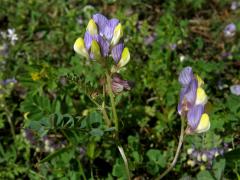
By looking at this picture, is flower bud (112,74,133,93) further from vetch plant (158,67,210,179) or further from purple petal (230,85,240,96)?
purple petal (230,85,240,96)

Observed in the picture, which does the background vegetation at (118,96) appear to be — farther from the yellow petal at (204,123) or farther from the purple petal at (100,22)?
the purple petal at (100,22)

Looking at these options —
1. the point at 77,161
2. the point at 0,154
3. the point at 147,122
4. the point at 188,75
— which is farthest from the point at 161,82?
the point at 188,75

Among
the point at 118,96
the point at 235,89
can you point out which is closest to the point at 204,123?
the point at 118,96

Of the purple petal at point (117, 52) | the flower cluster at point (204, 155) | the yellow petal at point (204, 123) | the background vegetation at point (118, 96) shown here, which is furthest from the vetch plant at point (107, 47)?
the flower cluster at point (204, 155)

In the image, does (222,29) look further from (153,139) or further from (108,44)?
(108,44)

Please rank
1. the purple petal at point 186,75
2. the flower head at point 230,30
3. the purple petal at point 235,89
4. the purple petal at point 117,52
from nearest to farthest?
1. the purple petal at point 186,75
2. the purple petal at point 117,52
3. the purple petal at point 235,89
4. the flower head at point 230,30

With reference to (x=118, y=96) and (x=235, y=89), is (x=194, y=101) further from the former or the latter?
(x=235, y=89)

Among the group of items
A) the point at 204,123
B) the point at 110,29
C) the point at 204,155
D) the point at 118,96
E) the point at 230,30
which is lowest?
the point at 204,155
